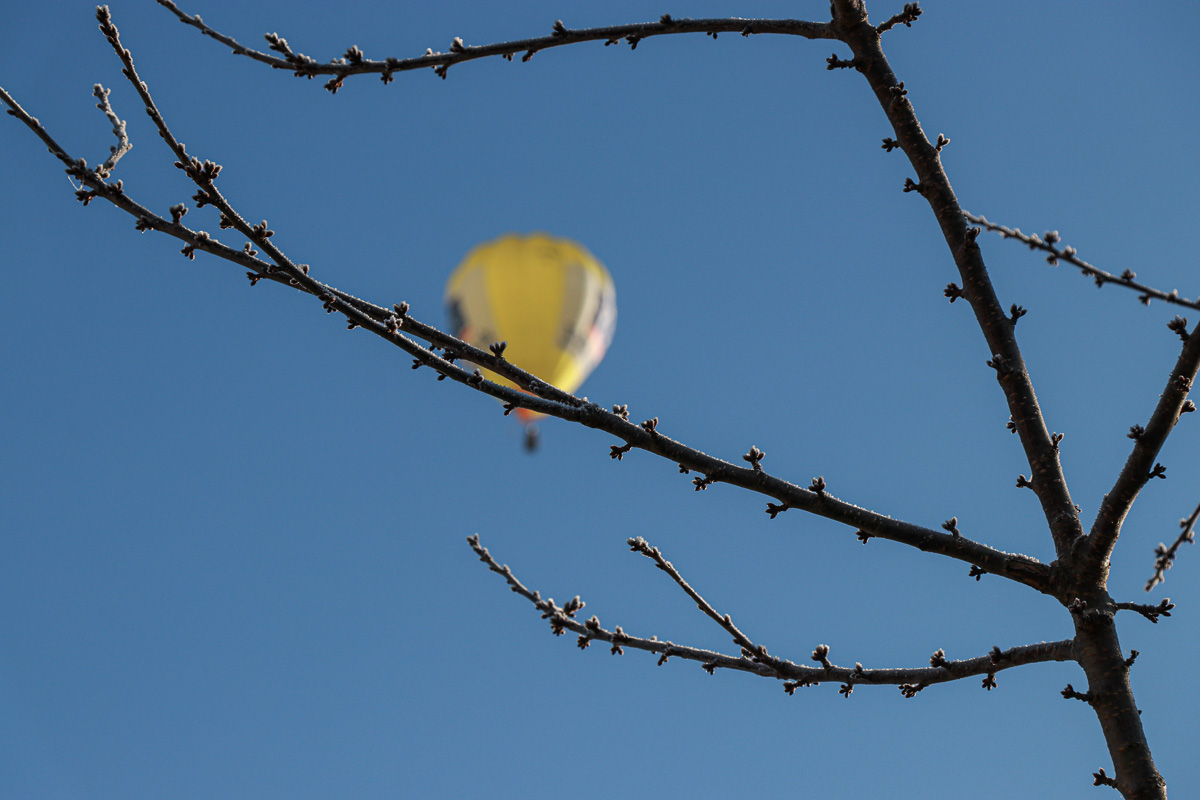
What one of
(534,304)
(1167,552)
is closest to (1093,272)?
(1167,552)

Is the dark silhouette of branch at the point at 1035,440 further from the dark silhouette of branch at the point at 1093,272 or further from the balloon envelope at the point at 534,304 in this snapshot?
the balloon envelope at the point at 534,304

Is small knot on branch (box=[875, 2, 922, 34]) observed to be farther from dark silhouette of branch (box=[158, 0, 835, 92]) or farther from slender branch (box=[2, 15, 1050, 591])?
slender branch (box=[2, 15, 1050, 591])

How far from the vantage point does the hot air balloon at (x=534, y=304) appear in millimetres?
21812

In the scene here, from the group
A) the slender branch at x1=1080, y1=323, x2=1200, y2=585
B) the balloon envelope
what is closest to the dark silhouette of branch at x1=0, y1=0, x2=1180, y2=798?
the slender branch at x1=1080, y1=323, x2=1200, y2=585

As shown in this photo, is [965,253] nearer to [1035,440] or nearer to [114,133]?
[1035,440]

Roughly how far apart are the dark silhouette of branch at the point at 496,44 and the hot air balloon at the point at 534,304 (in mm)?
17348

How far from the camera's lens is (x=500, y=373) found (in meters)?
2.89

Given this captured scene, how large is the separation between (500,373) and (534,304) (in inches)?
765

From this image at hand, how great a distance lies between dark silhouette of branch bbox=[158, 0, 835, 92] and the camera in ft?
10.4

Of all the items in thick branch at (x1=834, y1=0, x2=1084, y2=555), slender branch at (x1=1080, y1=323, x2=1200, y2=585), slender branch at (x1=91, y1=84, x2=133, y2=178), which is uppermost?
thick branch at (x1=834, y1=0, x2=1084, y2=555)

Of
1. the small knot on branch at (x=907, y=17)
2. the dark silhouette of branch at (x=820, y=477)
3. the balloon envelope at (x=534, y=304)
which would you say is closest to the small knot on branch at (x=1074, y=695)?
the dark silhouette of branch at (x=820, y=477)

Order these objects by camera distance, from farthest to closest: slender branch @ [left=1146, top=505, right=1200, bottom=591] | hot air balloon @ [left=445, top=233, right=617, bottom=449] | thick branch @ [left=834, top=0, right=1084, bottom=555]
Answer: hot air balloon @ [left=445, top=233, right=617, bottom=449] < thick branch @ [left=834, top=0, right=1084, bottom=555] < slender branch @ [left=1146, top=505, right=1200, bottom=591]

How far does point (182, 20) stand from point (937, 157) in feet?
9.32

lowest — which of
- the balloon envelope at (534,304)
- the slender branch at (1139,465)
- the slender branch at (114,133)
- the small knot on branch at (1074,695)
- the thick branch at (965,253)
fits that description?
the slender branch at (114,133)
